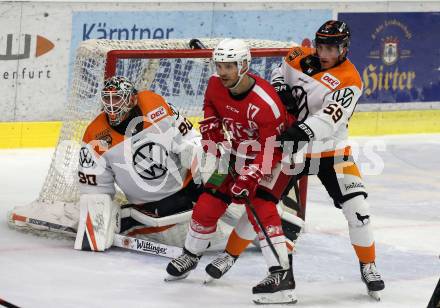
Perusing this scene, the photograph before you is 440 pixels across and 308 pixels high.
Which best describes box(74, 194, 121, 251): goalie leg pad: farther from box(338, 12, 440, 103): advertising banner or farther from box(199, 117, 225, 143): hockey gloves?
box(338, 12, 440, 103): advertising banner

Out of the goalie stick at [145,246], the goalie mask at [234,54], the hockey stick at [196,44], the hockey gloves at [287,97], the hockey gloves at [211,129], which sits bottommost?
the goalie stick at [145,246]

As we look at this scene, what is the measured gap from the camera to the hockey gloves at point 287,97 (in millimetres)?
5598

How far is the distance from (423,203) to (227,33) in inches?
90.7

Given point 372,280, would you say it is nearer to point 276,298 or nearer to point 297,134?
point 276,298

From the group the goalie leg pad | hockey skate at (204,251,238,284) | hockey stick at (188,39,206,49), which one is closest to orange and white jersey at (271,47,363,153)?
hockey skate at (204,251,238,284)

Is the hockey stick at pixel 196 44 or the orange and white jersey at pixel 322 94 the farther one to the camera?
the hockey stick at pixel 196 44

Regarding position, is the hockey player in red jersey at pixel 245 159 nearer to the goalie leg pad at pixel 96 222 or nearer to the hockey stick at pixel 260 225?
the hockey stick at pixel 260 225

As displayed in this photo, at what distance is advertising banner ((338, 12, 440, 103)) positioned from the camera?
32.7 feet

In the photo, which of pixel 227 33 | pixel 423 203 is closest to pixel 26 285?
pixel 423 203

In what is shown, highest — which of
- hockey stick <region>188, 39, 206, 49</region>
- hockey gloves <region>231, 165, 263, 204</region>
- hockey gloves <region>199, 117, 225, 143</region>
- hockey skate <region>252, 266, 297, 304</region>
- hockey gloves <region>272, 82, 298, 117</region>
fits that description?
hockey gloves <region>272, 82, 298, 117</region>

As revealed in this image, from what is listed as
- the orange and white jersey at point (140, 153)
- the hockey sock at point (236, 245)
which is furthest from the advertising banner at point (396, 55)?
the hockey sock at point (236, 245)

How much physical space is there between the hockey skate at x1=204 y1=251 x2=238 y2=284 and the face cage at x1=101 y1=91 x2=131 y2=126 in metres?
0.87

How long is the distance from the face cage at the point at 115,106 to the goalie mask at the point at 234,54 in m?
0.72

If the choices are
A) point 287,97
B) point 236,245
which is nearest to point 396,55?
point 287,97
